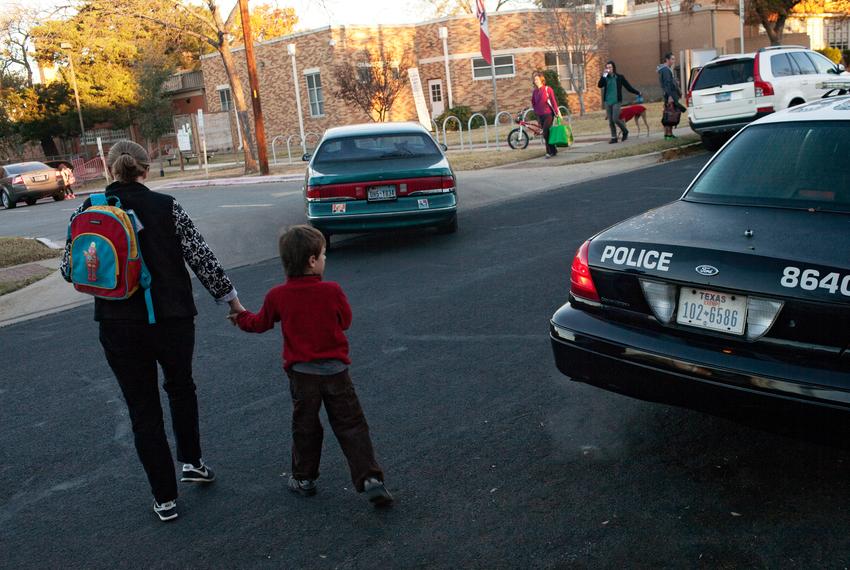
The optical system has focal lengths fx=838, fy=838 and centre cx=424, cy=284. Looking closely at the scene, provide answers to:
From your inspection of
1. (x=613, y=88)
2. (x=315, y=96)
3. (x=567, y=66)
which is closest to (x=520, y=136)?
(x=613, y=88)

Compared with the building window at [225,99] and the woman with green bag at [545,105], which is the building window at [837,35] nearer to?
the building window at [225,99]

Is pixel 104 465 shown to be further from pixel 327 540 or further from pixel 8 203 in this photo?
pixel 8 203

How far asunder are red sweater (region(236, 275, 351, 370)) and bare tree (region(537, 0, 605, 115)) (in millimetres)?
35120

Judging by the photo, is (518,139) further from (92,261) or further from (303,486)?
(92,261)

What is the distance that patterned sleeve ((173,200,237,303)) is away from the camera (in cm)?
396

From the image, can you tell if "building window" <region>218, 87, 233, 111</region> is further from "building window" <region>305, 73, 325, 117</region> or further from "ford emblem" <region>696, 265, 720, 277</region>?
"ford emblem" <region>696, 265, 720, 277</region>

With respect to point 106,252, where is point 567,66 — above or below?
above

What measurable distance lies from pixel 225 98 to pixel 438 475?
43895 millimetres

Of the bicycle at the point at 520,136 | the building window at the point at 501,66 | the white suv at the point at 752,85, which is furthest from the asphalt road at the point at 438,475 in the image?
the building window at the point at 501,66

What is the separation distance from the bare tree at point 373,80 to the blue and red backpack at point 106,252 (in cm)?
3186

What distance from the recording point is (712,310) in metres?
3.56

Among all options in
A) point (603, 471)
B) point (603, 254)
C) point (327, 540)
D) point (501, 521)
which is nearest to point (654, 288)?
point (603, 254)

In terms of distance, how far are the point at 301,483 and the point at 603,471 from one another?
4.61 feet

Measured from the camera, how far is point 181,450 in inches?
163
